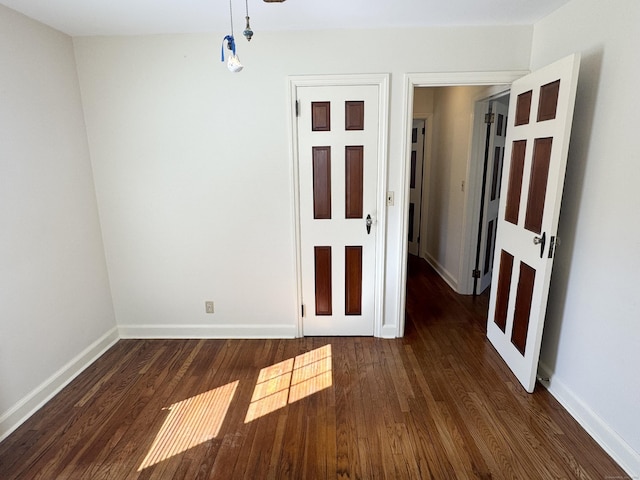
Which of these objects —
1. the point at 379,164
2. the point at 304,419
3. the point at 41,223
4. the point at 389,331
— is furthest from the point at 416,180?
the point at 41,223

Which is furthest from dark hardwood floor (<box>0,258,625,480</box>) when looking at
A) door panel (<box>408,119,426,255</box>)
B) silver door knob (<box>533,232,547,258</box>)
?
door panel (<box>408,119,426,255</box>)

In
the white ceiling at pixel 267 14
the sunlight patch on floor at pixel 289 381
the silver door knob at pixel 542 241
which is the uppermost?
the white ceiling at pixel 267 14

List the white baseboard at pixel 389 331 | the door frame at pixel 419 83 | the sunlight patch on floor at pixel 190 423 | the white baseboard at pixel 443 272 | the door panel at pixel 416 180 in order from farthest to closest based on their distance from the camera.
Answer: the door panel at pixel 416 180, the white baseboard at pixel 443 272, the white baseboard at pixel 389 331, the door frame at pixel 419 83, the sunlight patch on floor at pixel 190 423

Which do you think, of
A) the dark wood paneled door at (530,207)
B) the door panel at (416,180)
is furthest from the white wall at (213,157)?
the door panel at (416,180)

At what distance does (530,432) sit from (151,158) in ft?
10.1

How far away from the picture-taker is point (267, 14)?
2.12 metres

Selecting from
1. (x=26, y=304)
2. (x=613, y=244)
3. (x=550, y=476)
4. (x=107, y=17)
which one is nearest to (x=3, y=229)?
(x=26, y=304)

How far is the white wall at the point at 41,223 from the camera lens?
6.45ft

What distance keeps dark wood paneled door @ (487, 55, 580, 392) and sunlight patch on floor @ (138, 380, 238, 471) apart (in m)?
1.94

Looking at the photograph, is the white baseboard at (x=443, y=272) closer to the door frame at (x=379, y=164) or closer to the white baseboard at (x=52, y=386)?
the door frame at (x=379, y=164)

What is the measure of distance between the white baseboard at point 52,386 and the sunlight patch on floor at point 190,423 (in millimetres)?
849

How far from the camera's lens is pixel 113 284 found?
2.87m

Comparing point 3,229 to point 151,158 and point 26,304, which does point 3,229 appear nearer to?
point 26,304

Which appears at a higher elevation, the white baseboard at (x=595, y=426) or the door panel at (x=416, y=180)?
the door panel at (x=416, y=180)
